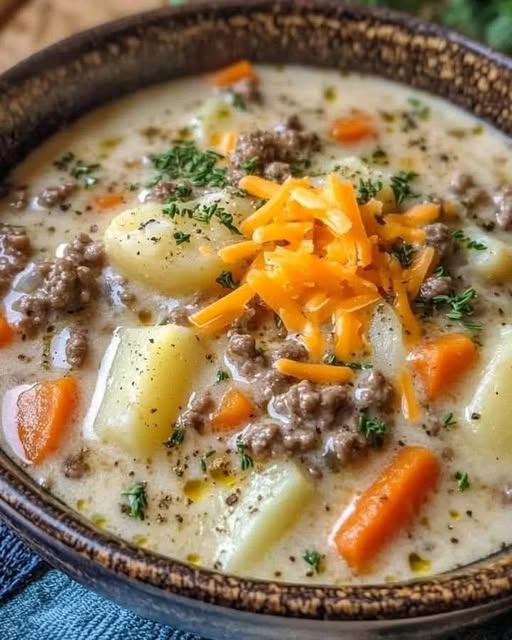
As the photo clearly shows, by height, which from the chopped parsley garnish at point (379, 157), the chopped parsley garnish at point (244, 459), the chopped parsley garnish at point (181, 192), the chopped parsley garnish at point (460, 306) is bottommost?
the chopped parsley garnish at point (244, 459)

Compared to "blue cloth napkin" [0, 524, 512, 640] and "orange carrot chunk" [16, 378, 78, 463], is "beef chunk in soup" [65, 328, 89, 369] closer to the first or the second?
"orange carrot chunk" [16, 378, 78, 463]

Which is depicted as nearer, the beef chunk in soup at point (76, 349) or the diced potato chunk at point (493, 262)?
the beef chunk in soup at point (76, 349)

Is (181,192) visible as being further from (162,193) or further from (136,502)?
(136,502)

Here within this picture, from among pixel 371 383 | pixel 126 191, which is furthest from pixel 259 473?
pixel 126 191

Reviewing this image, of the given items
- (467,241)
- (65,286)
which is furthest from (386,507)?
(65,286)

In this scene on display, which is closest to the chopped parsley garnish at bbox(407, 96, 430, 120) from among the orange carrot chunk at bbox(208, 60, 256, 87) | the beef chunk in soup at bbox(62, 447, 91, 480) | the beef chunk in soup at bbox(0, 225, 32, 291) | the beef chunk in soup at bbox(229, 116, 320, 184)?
the beef chunk in soup at bbox(229, 116, 320, 184)

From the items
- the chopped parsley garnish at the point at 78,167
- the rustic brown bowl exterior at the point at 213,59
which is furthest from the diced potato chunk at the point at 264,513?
the chopped parsley garnish at the point at 78,167

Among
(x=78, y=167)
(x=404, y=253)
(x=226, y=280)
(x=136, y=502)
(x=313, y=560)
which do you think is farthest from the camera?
(x=78, y=167)

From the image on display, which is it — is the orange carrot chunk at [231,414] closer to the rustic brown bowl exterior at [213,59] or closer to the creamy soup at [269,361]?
the creamy soup at [269,361]
